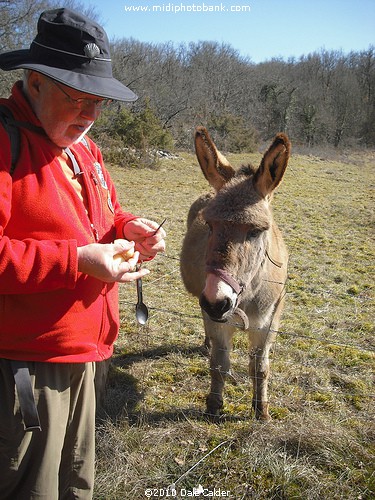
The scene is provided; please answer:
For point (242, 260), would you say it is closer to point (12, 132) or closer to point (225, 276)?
point (225, 276)

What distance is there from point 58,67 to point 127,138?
762 inches

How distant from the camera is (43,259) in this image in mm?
1501

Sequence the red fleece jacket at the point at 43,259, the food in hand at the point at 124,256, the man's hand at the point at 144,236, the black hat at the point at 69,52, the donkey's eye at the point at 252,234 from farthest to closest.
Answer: the donkey's eye at the point at 252,234 < the man's hand at the point at 144,236 < the food in hand at the point at 124,256 < the black hat at the point at 69,52 < the red fleece jacket at the point at 43,259

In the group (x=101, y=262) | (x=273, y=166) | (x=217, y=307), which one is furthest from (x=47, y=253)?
(x=273, y=166)

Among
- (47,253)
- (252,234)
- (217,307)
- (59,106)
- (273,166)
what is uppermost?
(59,106)

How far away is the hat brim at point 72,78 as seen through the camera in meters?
1.54

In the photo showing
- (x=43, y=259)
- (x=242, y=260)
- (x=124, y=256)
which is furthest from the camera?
(x=242, y=260)

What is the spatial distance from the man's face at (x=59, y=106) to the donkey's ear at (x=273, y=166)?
136 cm

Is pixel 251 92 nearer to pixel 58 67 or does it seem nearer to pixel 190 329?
pixel 190 329

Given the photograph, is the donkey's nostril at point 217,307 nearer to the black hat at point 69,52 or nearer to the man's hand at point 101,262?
the man's hand at point 101,262

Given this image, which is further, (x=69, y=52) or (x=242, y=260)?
(x=242, y=260)

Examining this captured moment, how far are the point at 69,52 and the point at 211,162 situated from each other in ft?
5.60

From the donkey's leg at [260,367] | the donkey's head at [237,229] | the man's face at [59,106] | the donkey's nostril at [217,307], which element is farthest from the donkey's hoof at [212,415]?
the man's face at [59,106]

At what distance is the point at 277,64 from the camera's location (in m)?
64.9
